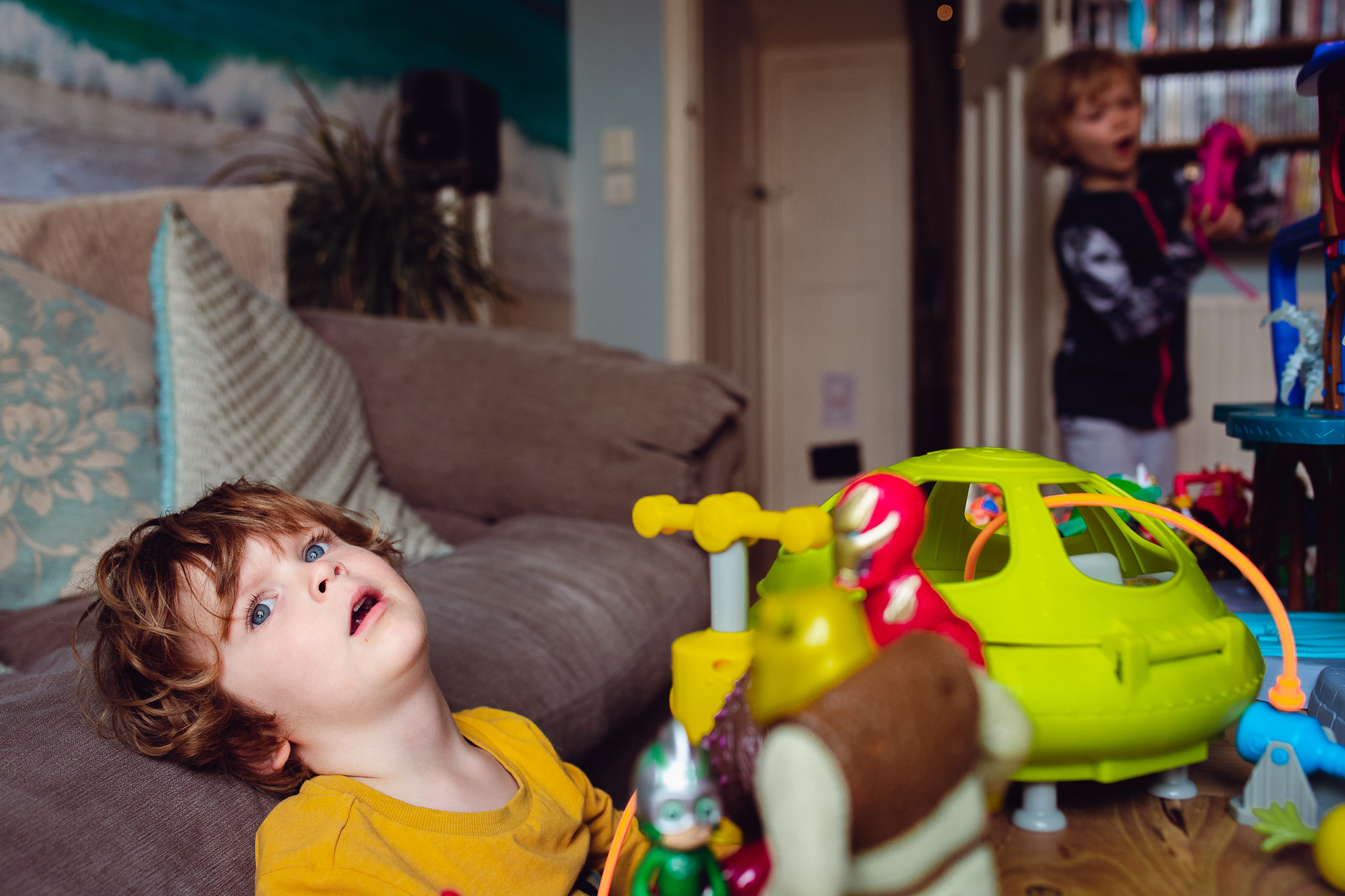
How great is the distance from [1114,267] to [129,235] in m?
1.79

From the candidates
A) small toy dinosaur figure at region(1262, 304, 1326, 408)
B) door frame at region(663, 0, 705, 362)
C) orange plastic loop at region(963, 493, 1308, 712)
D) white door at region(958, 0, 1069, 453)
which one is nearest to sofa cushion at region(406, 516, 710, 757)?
orange plastic loop at region(963, 493, 1308, 712)

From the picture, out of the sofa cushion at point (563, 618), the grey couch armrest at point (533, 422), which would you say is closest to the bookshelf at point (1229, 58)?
the grey couch armrest at point (533, 422)

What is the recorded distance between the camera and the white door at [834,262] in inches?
171

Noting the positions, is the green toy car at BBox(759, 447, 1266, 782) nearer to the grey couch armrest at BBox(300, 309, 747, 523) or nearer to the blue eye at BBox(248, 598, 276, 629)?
the blue eye at BBox(248, 598, 276, 629)

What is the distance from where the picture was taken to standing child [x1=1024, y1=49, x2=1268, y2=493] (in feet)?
6.61

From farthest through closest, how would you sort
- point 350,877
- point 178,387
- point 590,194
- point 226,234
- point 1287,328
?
point 590,194, point 226,234, point 178,387, point 1287,328, point 350,877

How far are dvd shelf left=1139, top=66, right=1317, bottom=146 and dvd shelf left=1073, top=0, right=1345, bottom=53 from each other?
12 centimetres

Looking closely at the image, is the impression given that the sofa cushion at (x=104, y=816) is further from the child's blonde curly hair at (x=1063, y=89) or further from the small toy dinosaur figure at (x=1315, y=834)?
the child's blonde curly hair at (x=1063, y=89)

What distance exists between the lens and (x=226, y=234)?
1542 millimetres

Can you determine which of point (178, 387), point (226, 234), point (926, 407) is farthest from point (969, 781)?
point (926, 407)

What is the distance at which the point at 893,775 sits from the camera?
0.34m

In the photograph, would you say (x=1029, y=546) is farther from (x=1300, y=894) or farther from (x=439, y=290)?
(x=439, y=290)

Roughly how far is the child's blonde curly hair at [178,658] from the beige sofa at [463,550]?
19 millimetres

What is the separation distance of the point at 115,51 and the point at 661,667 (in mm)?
1494
